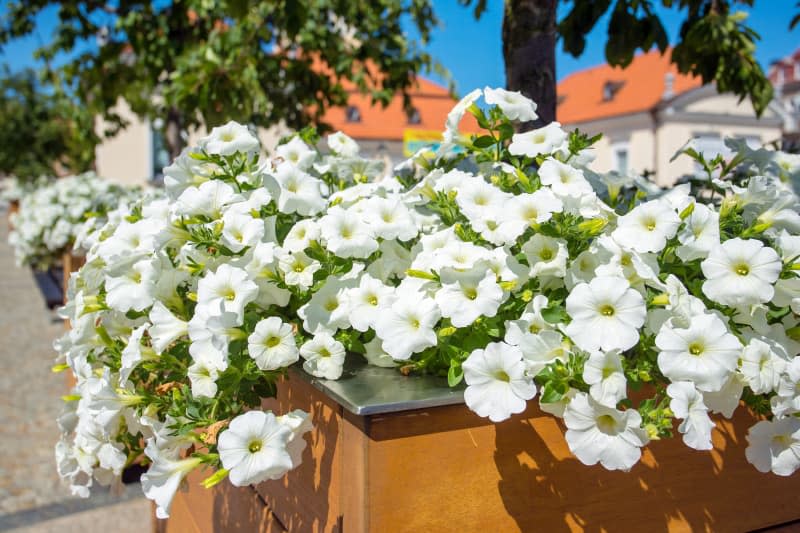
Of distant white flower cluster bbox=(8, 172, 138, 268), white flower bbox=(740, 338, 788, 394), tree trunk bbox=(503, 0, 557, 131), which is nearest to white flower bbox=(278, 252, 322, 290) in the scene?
white flower bbox=(740, 338, 788, 394)

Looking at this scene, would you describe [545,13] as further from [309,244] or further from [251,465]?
[251,465]

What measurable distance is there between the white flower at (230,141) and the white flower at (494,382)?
74 centimetres

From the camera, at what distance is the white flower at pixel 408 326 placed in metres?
1.10

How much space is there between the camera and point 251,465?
3.32 feet

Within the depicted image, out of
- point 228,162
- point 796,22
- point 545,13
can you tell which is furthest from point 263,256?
point 796,22

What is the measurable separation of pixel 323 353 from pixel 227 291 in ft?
0.62

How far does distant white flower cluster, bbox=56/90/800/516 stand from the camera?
1.00 meters

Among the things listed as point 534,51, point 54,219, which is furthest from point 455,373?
point 54,219

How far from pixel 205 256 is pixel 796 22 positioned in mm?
2537

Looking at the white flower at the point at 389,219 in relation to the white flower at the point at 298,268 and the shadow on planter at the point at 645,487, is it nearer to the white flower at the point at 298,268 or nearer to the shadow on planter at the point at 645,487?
the white flower at the point at 298,268

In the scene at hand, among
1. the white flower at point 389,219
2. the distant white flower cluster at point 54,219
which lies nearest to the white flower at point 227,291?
the white flower at point 389,219

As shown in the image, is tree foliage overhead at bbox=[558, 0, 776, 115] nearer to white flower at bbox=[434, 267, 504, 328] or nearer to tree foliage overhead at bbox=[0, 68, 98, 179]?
white flower at bbox=[434, 267, 504, 328]

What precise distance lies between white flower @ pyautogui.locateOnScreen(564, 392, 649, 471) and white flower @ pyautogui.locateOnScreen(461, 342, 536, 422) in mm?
69

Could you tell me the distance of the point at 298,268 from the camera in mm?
1278
